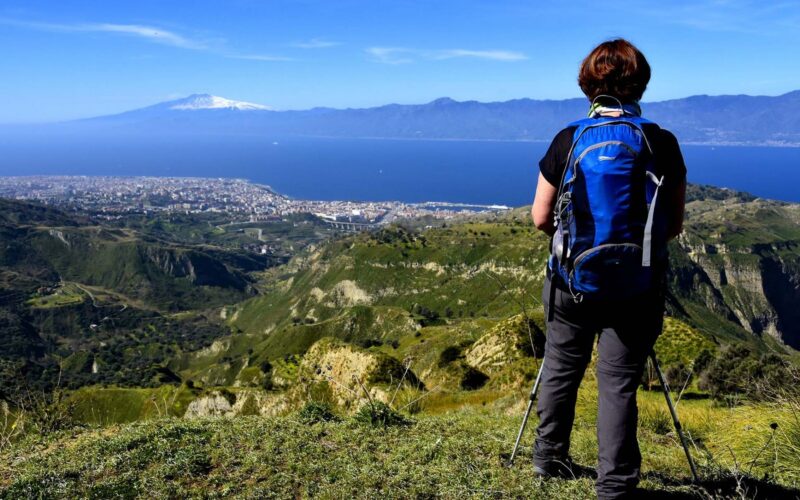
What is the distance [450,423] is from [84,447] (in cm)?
361

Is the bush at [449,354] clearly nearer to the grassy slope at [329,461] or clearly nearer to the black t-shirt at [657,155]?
the grassy slope at [329,461]

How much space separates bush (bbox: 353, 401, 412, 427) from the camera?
5539 millimetres

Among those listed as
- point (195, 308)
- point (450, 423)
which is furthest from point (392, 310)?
point (195, 308)

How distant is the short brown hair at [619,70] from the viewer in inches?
154

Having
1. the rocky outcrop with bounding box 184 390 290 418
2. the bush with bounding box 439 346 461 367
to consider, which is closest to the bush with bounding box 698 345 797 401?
the bush with bounding box 439 346 461 367

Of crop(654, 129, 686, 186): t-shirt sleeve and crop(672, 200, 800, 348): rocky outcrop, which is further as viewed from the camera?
crop(672, 200, 800, 348): rocky outcrop

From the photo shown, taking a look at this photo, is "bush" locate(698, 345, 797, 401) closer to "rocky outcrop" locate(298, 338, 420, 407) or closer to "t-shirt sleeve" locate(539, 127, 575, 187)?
"rocky outcrop" locate(298, 338, 420, 407)

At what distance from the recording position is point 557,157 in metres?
3.84

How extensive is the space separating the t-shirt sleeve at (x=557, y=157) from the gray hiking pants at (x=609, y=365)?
0.85 m

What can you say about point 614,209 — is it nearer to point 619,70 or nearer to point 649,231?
point 649,231

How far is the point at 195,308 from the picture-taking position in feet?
648

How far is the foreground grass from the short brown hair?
2.83 m

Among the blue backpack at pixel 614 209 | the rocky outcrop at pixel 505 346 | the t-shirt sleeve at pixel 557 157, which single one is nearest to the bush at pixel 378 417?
the blue backpack at pixel 614 209

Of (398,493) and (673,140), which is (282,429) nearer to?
(398,493)
